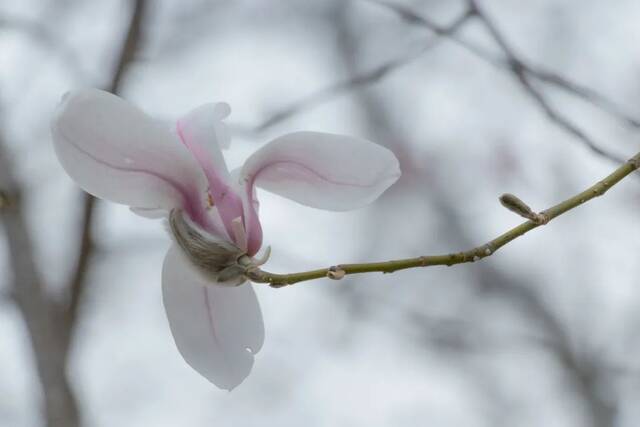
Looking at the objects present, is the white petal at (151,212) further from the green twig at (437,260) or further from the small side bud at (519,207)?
the small side bud at (519,207)

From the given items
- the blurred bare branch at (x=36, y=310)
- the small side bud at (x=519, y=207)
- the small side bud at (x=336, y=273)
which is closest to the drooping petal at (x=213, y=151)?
the small side bud at (x=336, y=273)

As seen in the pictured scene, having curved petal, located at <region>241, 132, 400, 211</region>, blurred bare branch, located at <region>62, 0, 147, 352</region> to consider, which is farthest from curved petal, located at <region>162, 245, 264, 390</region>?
blurred bare branch, located at <region>62, 0, 147, 352</region>

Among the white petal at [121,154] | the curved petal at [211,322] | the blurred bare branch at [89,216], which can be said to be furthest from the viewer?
the blurred bare branch at [89,216]

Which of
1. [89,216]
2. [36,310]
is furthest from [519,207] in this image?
[36,310]

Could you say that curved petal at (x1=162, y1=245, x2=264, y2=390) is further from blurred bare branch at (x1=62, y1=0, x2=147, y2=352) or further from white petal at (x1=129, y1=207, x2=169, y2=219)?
blurred bare branch at (x1=62, y1=0, x2=147, y2=352)

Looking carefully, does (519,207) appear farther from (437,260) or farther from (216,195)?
(216,195)

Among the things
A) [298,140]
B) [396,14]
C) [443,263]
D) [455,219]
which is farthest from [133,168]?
[455,219]
